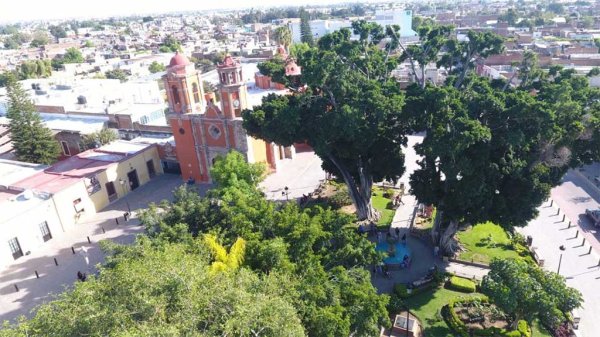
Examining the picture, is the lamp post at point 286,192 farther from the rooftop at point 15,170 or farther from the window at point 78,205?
the rooftop at point 15,170

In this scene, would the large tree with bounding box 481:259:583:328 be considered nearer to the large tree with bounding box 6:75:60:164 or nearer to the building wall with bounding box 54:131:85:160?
the large tree with bounding box 6:75:60:164

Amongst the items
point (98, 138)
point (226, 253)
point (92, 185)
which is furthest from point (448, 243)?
point (98, 138)

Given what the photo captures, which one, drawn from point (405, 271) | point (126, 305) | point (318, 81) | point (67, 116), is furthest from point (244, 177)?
point (67, 116)

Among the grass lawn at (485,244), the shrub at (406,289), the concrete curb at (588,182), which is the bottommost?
the concrete curb at (588,182)

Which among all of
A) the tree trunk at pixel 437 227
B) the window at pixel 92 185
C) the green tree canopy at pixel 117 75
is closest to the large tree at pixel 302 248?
the tree trunk at pixel 437 227

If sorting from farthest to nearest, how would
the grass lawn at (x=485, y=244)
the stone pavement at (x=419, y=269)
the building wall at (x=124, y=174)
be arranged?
the building wall at (x=124, y=174) → the grass lawn at (x=485, y=244) → the stone pavement at (x=419, y=269)

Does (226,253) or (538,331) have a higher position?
(226,253)

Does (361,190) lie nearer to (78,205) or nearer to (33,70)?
(78,205)

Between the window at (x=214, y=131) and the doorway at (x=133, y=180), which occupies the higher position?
the window at (x=214, y=131)
